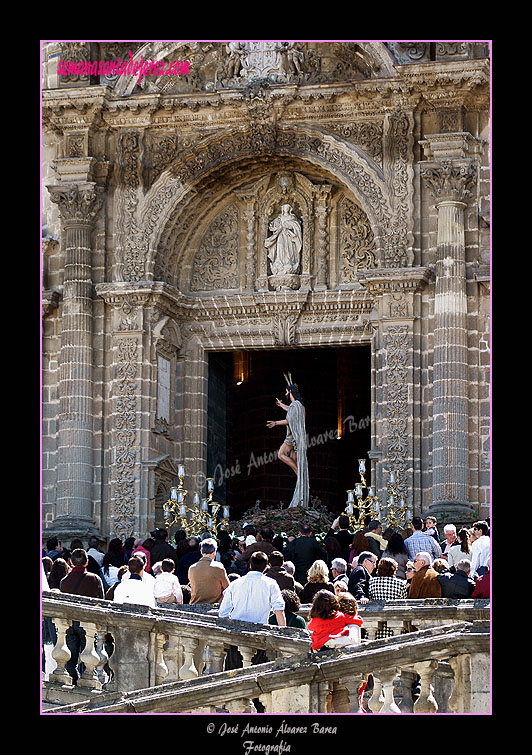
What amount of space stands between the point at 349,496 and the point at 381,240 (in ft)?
14.3

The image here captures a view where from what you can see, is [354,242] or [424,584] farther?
[354,242]

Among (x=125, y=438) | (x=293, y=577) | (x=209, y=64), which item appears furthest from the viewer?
(x=209, y=64)

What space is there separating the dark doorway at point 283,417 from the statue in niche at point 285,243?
7.42ft

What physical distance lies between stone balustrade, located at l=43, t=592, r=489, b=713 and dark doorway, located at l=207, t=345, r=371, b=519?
50.6 ft

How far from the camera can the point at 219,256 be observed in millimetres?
34000

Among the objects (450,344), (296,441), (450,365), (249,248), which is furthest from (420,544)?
(249,248)

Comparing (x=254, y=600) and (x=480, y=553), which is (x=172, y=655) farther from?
(x=480, y=553)

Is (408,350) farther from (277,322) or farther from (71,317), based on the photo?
(71,317)

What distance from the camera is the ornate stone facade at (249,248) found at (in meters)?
31.2

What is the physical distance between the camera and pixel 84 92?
32.6 m

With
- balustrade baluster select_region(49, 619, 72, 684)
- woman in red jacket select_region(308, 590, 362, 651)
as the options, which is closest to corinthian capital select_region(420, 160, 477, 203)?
balustrade baluster select_region(49, 619, 72, 684)

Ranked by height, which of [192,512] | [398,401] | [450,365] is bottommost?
[192,512]

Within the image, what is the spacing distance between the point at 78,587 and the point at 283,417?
52.5 feet

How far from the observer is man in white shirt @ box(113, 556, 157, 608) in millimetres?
20125
